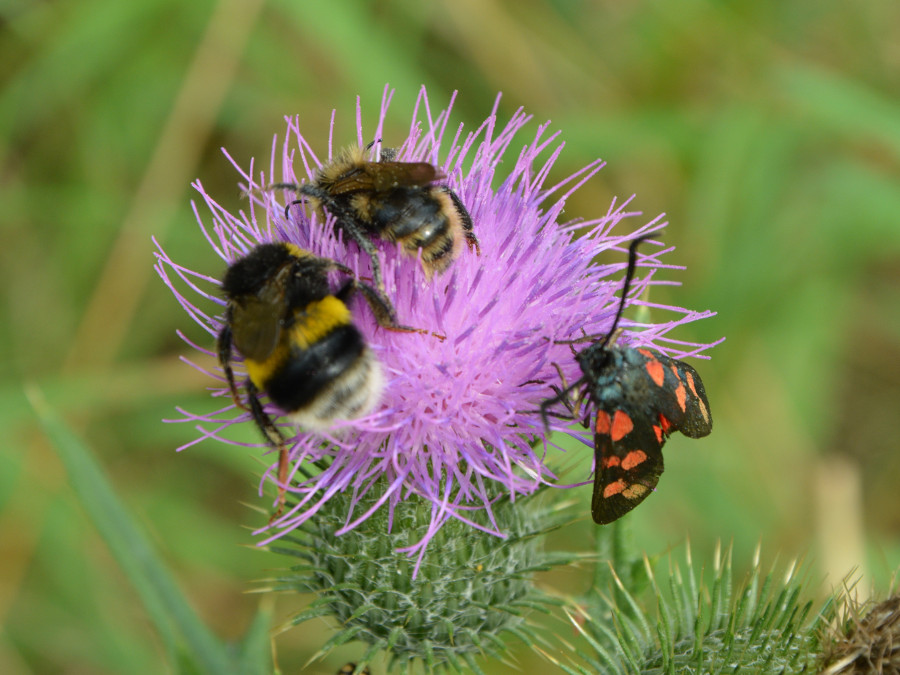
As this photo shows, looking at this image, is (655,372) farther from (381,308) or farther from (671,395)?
(381,308)

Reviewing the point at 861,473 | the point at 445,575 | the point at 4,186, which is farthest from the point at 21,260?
the point at 861,473

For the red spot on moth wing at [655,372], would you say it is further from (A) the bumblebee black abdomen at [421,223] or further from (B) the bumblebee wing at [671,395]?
(A) the bumblebee black abdomen at [421,223]

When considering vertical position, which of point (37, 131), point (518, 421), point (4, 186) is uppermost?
point (37, 131)

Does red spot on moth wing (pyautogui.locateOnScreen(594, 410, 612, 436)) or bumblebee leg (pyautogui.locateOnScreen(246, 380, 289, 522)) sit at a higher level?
red spot on moth wing (pyautogui.locateOnScreen(594, 410, 612, 436))

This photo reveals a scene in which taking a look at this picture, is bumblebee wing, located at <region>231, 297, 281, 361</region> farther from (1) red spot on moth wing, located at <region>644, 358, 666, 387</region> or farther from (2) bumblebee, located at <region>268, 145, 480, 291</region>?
(1) red spot on moth wing, located at <region>644, 358, 666, 387</region>

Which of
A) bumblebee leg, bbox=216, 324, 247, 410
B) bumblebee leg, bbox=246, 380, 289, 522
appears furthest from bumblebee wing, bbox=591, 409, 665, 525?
bumblebee leg, bbox=216, 324, 247, 410

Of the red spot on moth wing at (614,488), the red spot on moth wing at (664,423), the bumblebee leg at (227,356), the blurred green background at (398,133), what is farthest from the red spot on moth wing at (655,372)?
the blurred green background at (398,133)

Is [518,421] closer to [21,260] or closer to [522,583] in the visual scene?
[522,583]
